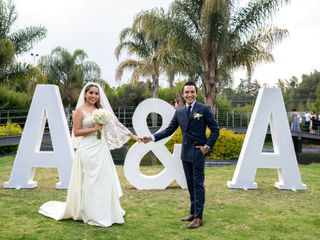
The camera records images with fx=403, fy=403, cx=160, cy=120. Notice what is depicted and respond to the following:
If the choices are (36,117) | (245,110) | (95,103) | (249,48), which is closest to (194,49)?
(249,48)

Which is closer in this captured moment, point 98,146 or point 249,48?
point 98,146

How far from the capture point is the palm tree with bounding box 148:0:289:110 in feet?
51.5

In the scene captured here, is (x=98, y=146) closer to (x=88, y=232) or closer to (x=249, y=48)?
(x=88, y=232)

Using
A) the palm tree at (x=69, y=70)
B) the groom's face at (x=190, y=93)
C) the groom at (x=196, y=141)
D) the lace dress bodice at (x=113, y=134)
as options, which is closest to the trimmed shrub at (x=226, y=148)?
the lace dress bodice at (x=113, y=134)

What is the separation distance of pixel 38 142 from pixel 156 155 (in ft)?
7.88

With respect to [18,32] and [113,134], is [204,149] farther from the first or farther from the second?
[18,32]

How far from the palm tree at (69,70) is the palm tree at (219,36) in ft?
52.2

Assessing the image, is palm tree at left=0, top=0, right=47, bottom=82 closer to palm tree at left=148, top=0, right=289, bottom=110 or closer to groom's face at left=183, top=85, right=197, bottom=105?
palm tree at left=148, top=0, right=289, bottom=110

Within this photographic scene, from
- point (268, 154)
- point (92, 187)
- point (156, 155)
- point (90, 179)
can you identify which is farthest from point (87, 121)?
point (268, 154)

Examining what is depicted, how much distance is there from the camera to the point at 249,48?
16.7 meters

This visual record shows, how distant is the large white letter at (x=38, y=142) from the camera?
26.0 ft

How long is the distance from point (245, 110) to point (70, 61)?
46.3 ft

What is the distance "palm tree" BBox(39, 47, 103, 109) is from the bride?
85.8ft

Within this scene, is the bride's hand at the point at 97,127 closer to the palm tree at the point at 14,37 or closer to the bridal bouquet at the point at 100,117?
the bridal bouquet at the point at 100,117
